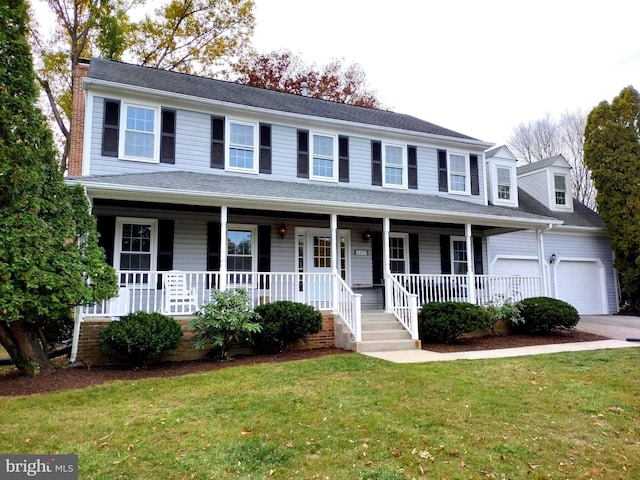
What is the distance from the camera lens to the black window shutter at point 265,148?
11.7 m

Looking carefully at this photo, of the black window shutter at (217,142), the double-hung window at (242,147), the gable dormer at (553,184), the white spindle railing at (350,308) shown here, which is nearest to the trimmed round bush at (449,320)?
the white spindle railing at (350,308)

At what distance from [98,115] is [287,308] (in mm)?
6177

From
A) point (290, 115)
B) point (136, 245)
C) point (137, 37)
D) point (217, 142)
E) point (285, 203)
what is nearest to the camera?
point (285, 203)

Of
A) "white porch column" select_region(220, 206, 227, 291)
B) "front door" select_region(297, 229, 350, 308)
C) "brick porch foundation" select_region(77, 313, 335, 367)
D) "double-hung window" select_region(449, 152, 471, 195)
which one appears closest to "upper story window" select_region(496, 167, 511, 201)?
"double-hung window" select_region(449, 152, 471, 195)

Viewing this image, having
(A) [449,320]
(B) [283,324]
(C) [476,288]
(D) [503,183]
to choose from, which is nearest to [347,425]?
(B) [283,324]

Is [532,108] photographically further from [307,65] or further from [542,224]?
[542,224]

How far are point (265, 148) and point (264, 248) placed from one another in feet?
8.76

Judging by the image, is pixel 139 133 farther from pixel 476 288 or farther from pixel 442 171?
pixel 476 288

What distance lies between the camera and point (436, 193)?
13656 millimetres

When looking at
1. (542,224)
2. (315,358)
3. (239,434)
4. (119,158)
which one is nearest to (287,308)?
(315,358)

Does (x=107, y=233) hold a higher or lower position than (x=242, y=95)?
lower

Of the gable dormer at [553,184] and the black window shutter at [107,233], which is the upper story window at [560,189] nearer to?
the gable dormer at [553,184]

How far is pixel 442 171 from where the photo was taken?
45.5 ft

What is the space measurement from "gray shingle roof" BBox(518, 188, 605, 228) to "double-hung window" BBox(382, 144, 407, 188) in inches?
206
